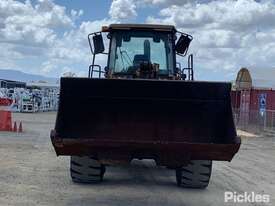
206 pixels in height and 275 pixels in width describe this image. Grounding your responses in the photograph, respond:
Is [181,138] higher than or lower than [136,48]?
lower

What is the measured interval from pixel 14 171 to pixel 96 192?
Answer: 2967 millimetres

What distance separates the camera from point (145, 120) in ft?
31.5

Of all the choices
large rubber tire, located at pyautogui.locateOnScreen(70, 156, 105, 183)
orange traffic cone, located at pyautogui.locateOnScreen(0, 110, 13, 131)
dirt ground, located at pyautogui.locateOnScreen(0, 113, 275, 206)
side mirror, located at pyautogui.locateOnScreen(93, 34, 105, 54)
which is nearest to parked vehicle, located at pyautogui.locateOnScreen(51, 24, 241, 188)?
dirt ground, located at pyautogui.locateOnScreen(0, 113, 275, 206)

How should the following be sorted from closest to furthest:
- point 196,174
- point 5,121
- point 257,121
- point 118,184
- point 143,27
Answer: point 196,174
point 118,184
point 143,27
point 5,121
point 257,121

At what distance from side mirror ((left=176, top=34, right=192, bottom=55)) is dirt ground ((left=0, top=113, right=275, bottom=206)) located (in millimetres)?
2653

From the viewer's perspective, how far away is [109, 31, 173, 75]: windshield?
1251cm

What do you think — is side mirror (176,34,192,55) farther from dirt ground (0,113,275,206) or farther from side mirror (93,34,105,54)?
dirt ground (0,113,275,206)

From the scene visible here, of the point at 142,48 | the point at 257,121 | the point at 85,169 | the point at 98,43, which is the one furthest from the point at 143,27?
the point at 257,121

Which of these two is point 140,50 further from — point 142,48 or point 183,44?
point 183,44

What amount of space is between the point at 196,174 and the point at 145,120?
1.93 meters

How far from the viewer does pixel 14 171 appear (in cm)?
1270

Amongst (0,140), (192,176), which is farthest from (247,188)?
(0,140)

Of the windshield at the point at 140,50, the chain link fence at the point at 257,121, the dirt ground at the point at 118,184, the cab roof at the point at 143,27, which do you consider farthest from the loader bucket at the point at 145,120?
the chain link fence at the point at 257,121

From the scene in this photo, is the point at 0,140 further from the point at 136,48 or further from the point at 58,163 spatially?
the point at 136,48
